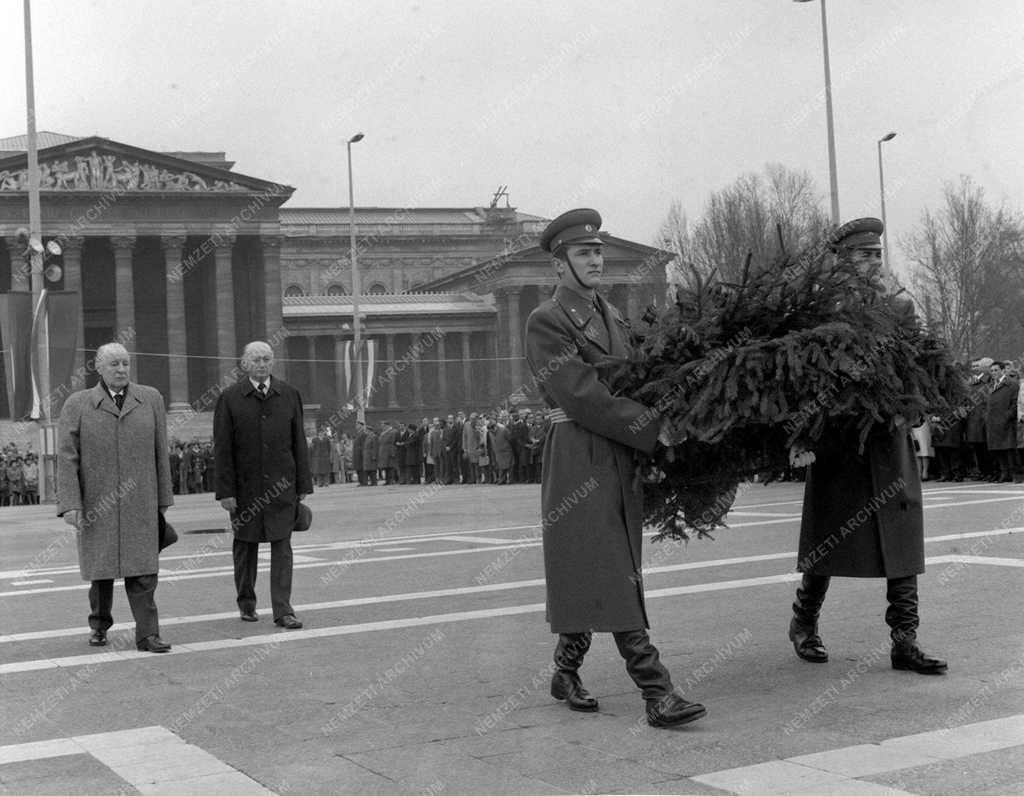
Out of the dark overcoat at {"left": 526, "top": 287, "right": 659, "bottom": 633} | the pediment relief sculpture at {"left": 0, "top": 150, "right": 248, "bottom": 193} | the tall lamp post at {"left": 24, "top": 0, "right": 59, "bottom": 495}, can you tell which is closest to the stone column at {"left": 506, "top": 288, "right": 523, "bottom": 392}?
the pediment relief sculpture at {"left": 0, "top": 150, "right": 248, "bottom": 193}

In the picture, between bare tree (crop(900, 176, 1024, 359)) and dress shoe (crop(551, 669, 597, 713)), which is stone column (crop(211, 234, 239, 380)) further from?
dress shoe (crop(551, 669, 597, 713))

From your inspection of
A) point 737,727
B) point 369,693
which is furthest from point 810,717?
point 369,693

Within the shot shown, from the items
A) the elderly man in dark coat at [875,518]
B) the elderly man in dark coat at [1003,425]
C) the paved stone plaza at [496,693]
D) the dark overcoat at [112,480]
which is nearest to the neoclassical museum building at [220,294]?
the elderly man in dark coat at [1003,425]

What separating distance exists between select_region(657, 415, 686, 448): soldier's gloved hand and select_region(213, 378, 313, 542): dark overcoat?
4.43 m

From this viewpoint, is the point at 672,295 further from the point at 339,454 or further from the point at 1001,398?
the point at 339,454

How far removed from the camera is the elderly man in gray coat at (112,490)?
8719 mm

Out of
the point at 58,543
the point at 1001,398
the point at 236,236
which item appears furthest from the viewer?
the point at 236,236

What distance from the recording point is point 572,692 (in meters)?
6.21

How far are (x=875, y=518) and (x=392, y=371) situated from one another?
2549 inches

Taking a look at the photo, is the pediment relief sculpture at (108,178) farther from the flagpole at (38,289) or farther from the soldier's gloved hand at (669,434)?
the soldier's gloved hand at (669,434)

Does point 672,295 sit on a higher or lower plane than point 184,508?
higher

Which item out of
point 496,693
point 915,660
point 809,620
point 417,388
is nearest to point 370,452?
point 417,388

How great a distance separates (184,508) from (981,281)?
2979cm

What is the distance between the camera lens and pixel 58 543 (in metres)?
19.0
